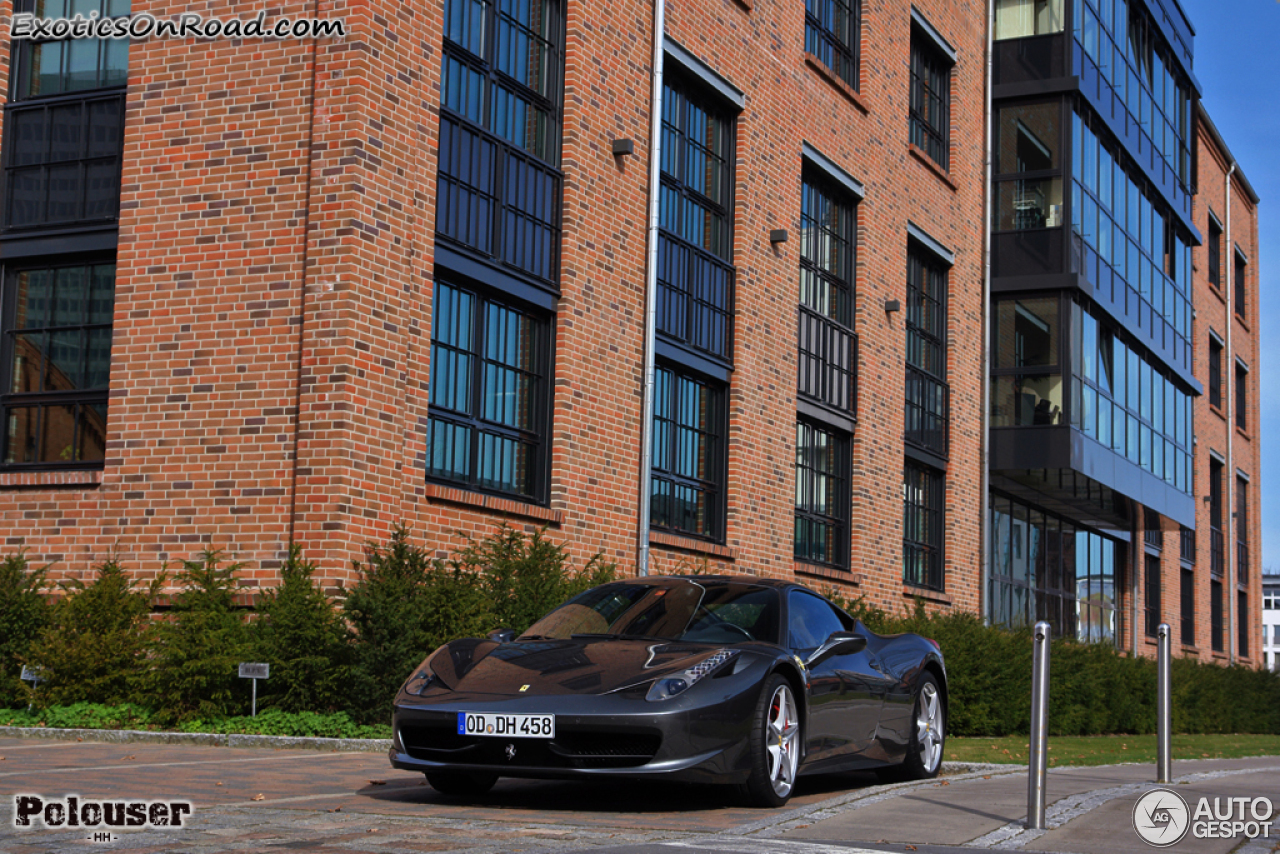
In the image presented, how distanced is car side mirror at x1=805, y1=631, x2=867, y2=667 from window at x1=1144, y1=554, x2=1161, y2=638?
2901 centimetres

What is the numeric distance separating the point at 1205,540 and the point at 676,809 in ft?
119

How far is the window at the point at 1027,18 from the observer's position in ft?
83.6

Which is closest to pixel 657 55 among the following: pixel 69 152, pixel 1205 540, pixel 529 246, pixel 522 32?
pixel 522 32

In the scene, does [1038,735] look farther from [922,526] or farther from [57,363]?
[922,526]

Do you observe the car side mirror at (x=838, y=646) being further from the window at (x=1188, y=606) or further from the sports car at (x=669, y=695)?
the window at (x=1188, y=606)

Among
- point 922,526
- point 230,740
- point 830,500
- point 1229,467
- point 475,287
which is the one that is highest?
point 1229,467

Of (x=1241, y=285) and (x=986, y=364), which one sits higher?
(x=1241, y=285)

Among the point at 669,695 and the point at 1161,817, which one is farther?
the point at 1161,817

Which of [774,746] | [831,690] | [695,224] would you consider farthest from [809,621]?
[695,224]

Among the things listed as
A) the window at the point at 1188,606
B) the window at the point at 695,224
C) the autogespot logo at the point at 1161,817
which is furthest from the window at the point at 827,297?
the window at the point at 1188,606

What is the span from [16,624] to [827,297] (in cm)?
1251

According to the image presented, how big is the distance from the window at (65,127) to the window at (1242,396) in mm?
38301

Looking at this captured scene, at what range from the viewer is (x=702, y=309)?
1731 centimetres

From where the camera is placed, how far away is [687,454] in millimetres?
17172
